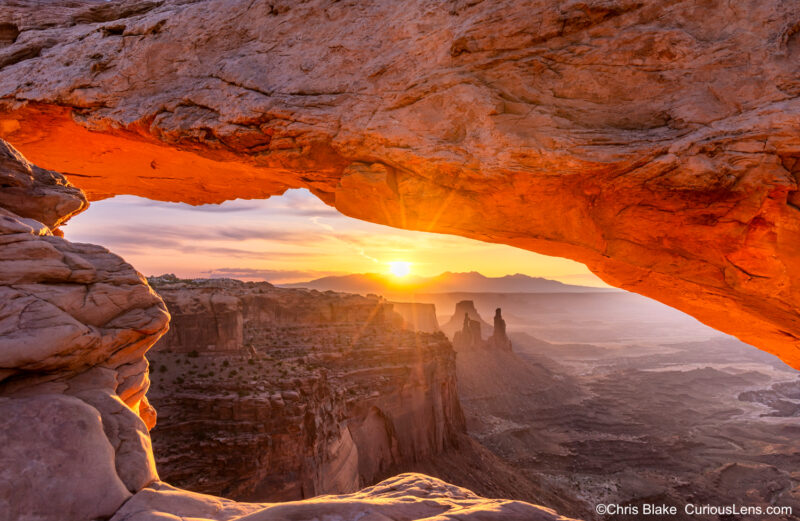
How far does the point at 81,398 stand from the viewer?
488 cm

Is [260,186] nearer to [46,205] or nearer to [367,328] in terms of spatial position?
[46,205]

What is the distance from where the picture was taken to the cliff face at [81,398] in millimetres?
3867

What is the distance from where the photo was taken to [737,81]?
7633 millimetres

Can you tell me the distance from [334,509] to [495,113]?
25.4 ft

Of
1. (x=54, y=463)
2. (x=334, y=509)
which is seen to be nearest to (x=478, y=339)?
(x=334, y=509)

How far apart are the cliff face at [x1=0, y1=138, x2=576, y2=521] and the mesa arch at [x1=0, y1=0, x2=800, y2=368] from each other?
4593 mm

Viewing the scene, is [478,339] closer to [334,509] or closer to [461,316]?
[461,316]

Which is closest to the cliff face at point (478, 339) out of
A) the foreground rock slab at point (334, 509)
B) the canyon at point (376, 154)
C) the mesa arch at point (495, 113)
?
the canyon at point (376, 154)

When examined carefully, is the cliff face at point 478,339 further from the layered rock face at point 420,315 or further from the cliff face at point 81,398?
the cliff face at point 81,398

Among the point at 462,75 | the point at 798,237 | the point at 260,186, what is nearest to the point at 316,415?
the point at 260,186

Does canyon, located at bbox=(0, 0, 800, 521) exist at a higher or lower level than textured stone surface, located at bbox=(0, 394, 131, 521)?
higher

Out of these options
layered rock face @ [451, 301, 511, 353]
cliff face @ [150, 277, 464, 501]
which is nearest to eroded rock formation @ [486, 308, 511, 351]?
layered rock face @ [451, 301, 511, 353]

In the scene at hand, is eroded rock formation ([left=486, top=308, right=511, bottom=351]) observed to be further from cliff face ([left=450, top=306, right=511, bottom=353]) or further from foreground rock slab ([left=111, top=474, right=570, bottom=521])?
foreground rock slab ([left=111, top=474, right=570, bottom=521])

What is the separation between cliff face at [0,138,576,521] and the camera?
387cm
